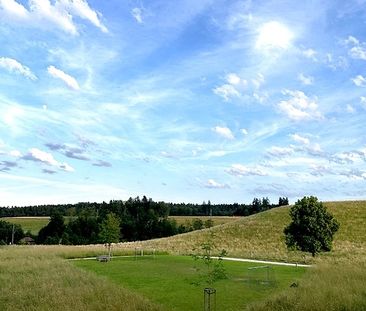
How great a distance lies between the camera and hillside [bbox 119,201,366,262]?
5216cm

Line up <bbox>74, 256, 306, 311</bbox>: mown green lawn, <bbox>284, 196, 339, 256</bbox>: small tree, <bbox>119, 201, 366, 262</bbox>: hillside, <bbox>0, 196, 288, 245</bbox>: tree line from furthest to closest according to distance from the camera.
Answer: <bbox>0, 196, 288, 245</bbox>: tree line
<bbox>119, 201, 366, 262</bbox>: hillside
<bbox>284, 196, 339, 256</bbox>: small tree
<bbox>74, 256, 306, 311</bbox>: mown green lawn

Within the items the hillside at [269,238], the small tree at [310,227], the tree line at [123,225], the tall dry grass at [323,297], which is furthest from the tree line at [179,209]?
the tall dry grass at [323,297]

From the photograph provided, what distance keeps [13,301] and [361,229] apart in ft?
179

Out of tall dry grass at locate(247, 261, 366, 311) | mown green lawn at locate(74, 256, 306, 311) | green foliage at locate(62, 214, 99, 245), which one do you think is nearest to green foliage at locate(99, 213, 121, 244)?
mown green lawn at locate(74, 256, 306, 311)

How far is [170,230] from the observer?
10306cm

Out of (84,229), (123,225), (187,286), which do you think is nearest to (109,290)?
(187,286)

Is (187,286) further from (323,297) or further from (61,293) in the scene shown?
(323,297)

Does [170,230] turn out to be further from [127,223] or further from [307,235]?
[307,235]

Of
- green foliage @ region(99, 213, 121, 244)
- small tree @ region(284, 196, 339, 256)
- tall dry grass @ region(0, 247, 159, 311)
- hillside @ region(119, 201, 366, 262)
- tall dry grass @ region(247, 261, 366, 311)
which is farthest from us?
hillside @ region(119, 201, 366, 262)

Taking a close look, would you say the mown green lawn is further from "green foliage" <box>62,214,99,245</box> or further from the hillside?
"green foliage" <box>62,214,99,245</box>

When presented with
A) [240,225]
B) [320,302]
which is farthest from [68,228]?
[320,302]

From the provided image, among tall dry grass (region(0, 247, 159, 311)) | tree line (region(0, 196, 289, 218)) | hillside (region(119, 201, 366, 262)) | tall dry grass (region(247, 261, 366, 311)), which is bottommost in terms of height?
tall dry grass (region(0, 247, 159, 311))

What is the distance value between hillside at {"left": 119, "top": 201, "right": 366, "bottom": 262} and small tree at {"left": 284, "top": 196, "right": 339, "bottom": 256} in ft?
7.88

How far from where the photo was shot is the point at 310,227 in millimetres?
41656
